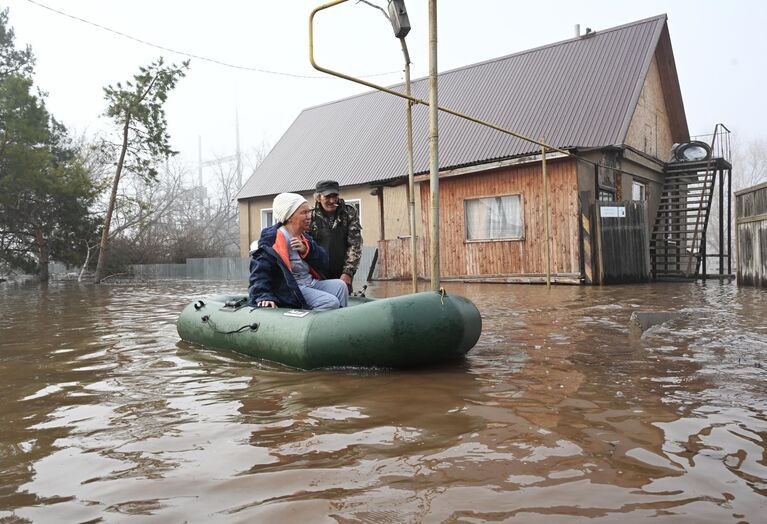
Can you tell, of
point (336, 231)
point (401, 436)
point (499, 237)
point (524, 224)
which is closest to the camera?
point (401, 436)

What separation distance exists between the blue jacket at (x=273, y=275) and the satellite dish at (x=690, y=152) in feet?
51.8

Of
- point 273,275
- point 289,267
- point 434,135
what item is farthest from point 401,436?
point 434,135

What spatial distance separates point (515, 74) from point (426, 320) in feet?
51.9

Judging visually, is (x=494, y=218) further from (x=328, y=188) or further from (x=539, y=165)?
(x=328, y=188)

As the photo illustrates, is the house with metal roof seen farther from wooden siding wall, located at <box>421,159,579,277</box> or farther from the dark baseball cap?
the dark baseball cap

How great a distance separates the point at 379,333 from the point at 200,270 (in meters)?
22.2

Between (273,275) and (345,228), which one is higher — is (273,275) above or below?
below

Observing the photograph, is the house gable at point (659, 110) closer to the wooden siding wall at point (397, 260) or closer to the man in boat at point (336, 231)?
the wooden siding wall at point (397, 260)

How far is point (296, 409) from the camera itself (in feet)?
11.4


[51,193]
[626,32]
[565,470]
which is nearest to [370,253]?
[626,32]

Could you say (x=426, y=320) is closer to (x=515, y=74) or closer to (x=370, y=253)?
(x=370, y=253)

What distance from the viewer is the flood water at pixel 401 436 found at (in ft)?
6.89

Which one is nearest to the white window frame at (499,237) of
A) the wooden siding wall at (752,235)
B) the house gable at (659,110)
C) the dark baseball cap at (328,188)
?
the house gable at (659,110)

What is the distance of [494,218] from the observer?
1548 centimetres
